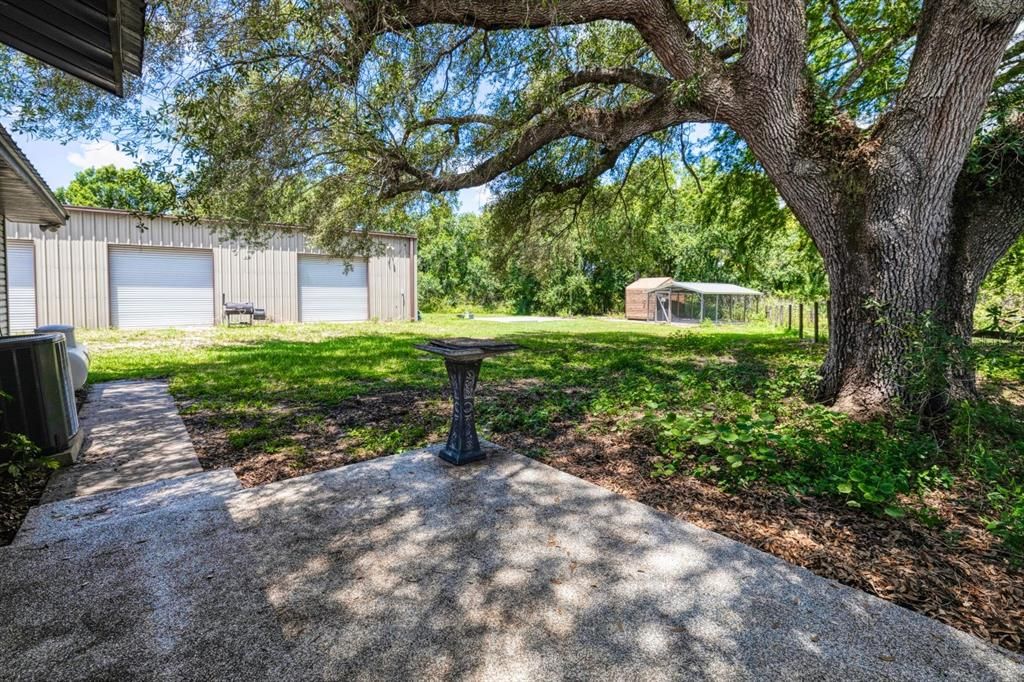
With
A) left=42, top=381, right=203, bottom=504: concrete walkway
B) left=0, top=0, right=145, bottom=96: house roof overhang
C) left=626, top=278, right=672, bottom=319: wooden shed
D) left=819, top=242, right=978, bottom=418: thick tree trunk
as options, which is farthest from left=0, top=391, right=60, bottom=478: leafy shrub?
left=626, top=278, right=672, bottom=319: wooden shed

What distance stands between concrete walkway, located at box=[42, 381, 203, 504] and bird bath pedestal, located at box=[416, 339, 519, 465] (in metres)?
1.74

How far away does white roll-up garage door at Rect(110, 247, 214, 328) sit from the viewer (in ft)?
44.0

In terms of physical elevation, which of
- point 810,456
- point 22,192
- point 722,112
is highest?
point 722,112

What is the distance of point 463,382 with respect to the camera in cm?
327

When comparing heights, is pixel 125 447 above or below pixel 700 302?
below

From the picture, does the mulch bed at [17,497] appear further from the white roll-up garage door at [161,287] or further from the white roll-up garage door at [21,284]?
the white roll-up garage door at [161,287]

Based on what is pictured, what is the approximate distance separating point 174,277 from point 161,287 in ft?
1.36

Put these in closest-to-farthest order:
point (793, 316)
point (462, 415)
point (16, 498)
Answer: point (16, 498) < point (462, 415) < point (793, 316)

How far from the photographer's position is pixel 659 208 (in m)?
10.3

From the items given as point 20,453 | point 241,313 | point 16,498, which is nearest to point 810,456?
point 16,498

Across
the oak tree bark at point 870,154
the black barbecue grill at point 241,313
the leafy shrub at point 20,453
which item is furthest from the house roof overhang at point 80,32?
the black barbecue grill at point 241,313

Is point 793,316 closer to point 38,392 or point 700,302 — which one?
point 700,302

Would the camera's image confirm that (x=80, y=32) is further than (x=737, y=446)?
No

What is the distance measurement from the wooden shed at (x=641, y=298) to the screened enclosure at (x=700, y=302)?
0.06 m
